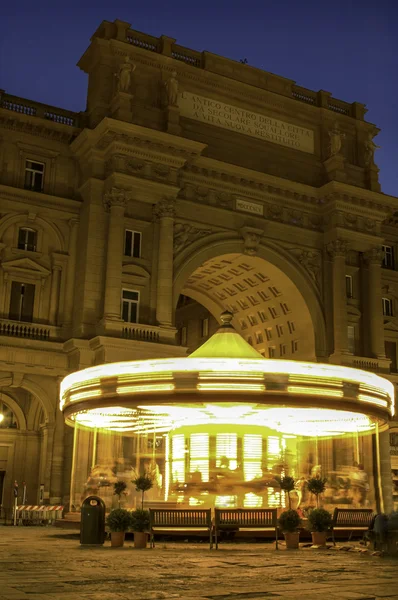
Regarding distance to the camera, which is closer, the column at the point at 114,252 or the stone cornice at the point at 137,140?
the column at the point at 114,252

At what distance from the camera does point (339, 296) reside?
4294cm

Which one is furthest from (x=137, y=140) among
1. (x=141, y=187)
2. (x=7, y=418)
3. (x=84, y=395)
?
(x=84, y=395)

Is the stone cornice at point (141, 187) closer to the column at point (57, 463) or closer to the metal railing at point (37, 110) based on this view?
the metal railing at point (37, 110)

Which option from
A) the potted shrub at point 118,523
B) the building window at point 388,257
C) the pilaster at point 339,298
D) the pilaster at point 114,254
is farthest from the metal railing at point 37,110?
the potted shrub at point 118,523

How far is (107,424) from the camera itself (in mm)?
29422

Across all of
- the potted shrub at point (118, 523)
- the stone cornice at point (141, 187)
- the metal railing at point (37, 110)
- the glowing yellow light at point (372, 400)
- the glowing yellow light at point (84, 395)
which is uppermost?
the metal railing at point (37, 110)

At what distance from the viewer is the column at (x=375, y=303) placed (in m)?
43.8

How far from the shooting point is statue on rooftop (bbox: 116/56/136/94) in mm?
39266

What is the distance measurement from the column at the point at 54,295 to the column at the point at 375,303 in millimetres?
17364

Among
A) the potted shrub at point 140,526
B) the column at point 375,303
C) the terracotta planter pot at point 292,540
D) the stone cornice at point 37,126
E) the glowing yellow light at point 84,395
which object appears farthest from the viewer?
the column at point 375,303

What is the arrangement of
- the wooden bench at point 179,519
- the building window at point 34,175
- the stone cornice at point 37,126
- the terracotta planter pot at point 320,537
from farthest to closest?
the building window at point 34,175, the stone cornice at point 37,126, the terracotta planter pot at point 320,537, the wooden bench at point 179,519

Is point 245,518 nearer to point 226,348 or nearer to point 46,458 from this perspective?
point 226,348

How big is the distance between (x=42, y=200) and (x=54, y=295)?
4.65 meters

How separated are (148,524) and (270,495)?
6.30 meters
